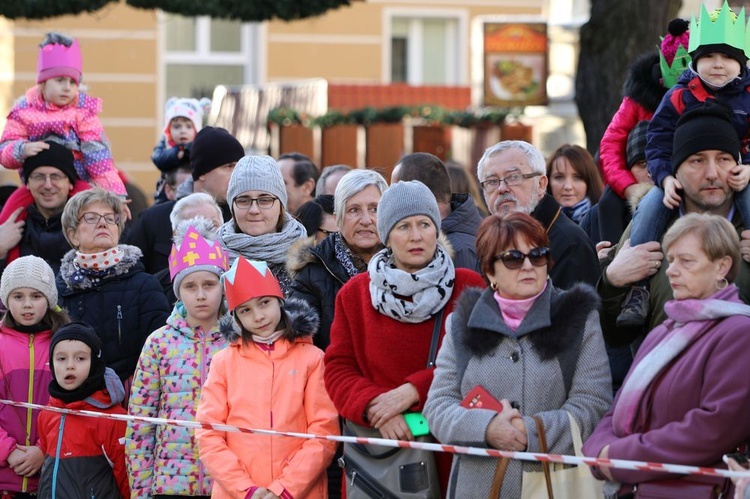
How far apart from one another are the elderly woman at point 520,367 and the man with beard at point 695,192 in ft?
1.23

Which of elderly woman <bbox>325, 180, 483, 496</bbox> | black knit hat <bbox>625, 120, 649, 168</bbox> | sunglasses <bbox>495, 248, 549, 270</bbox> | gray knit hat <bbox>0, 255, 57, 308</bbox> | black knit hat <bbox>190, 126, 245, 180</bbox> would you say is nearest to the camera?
sunglasses <bbox>495, 248, 549, 270</bbox>

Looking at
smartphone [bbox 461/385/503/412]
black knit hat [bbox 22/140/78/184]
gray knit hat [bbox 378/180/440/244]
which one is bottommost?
smartphone [bbox 461/385/503/412]

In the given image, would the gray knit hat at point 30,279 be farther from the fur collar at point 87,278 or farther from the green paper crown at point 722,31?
the green paper crown at point 722,31

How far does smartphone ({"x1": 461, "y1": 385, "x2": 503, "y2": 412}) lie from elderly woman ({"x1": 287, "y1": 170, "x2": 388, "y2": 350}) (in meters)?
1.16

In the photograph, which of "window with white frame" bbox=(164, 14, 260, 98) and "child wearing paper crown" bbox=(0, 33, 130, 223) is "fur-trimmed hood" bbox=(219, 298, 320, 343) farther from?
"window with white frame" bbox=(164, 14, 260, 98)

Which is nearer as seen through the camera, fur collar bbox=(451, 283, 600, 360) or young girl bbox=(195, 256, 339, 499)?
fur collar bbox=(451, 283, 600, 360)

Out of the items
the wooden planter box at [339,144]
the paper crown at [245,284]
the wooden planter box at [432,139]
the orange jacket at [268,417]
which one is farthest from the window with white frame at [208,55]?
the orange jacket at [268,417]

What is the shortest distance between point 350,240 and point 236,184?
0.81m

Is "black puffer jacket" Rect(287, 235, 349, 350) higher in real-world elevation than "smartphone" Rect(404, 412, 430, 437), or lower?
higher

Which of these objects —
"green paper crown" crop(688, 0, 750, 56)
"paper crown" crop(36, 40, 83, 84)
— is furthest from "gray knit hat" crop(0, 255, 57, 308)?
"green paper crown" crop(688, 0, 750, 56)

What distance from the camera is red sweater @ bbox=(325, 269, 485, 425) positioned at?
17.0ft

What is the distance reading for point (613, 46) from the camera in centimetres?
1088

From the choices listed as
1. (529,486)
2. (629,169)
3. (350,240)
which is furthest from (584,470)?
(629,169)

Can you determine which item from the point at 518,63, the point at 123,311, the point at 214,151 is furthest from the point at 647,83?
the point at 518,63
